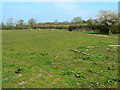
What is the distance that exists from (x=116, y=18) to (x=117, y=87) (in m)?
23.0

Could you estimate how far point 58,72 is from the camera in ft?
13.6

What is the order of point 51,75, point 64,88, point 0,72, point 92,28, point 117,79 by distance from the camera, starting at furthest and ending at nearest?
point 92,28 → point 0,72 → point 51,75 → point 117,79 → point 64,88

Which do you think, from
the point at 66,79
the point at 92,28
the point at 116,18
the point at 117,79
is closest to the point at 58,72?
the point at 66,79

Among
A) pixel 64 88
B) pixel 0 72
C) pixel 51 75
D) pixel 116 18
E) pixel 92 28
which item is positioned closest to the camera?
pixel 64 88

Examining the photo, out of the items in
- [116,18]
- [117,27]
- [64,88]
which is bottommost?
[64,88]

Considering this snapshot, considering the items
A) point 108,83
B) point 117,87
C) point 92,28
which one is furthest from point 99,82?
point 92,28

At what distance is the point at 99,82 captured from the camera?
11.2ft

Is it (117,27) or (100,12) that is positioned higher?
(100,12)

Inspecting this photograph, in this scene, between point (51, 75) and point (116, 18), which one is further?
point (116, 18)

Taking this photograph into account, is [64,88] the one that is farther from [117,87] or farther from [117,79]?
[117,79]

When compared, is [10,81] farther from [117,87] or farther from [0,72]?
[117,87]

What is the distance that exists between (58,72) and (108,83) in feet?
5.13

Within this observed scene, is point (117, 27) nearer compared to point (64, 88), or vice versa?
point (64, 88)

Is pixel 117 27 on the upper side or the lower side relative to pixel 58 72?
upper
